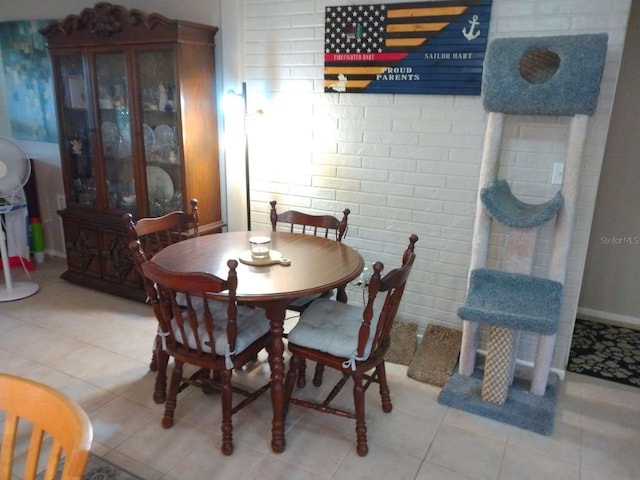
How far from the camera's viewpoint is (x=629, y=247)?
317cm

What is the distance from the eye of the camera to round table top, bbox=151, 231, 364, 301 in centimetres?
192

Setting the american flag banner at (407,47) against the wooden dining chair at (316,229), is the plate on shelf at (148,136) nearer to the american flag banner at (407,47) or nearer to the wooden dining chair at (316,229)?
the wooden dining chair at (316,229)

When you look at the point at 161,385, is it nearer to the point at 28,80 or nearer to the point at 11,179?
the point at 11,179

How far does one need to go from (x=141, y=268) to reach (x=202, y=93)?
156 centimetres

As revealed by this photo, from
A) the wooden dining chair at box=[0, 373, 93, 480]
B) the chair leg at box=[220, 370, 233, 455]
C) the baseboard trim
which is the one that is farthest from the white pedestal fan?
the baseboard trim

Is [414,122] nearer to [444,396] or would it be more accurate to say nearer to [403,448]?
[444,396]

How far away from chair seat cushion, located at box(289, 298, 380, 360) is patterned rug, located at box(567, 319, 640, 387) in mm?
1362

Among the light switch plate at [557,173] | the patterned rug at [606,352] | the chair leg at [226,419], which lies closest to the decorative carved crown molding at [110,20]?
the chair leg at [226,419]

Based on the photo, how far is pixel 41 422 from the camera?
0.98 metres

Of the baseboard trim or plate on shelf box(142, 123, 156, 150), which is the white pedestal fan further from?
the baseboard trim

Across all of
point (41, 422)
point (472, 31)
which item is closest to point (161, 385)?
point (41, 422)

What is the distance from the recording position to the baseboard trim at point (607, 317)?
128 inches

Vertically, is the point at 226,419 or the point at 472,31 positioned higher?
the point at 472,31

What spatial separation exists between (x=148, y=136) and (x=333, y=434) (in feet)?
7.34
